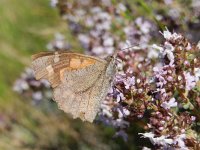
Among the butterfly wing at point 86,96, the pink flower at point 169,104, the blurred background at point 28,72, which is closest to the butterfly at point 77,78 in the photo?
the butterfly wing at point 86,96

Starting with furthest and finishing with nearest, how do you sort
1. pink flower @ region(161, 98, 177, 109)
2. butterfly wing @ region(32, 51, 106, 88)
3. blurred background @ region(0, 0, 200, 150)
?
1. blurred background @ region(0, 0, 200, 150)
2. butterfly wing @ region(32, 51, 106, 88)
3. pink flower @ region(161, 98, 177, 109)

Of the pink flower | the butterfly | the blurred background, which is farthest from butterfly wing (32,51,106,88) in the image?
the blurred background

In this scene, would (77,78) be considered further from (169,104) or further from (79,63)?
(169,104)

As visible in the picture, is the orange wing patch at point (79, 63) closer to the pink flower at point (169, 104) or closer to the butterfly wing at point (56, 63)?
the butterfly wing at point (56, 63)

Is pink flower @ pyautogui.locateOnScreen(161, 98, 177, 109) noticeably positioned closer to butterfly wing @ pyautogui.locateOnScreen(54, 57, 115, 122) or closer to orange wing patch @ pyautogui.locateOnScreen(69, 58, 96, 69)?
butterfly wing @ pyautogui.locateOnScreen(54, 57, 115, 122)

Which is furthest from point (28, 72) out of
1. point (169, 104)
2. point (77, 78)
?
point (169, 104)

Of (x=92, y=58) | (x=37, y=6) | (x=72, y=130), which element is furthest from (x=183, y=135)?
(x=37, y=6)
